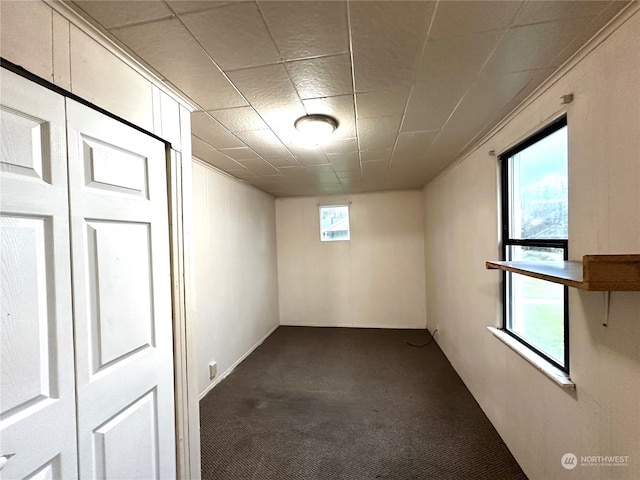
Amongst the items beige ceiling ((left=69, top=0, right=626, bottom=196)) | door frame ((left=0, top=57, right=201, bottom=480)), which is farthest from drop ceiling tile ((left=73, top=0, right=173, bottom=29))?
door frame ((left=0, top=57, right=201, bottom=480))

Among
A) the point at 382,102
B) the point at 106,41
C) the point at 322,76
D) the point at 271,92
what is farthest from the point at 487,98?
the point at 106,41

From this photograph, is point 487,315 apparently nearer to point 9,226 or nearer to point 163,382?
point 163,382

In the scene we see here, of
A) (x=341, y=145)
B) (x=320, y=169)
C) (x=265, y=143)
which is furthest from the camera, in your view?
(x=320, y=169)

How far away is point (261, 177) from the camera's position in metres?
3.44

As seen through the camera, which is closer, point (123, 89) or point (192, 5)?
point (192, 5)

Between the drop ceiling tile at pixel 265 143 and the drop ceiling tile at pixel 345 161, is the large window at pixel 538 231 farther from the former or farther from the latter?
the drop ceiling tile at pixel 265 143

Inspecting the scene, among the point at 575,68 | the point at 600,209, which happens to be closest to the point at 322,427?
the point at 600,209

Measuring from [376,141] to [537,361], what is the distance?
1.82m

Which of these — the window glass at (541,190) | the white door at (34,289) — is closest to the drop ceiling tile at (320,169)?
the window glass at (541,190)

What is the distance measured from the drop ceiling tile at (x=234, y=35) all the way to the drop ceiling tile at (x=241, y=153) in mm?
1171

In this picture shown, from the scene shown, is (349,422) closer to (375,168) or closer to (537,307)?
(537,307)

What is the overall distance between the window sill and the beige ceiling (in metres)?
1.49

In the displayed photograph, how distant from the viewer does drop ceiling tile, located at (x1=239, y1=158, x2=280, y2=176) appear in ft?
8.97

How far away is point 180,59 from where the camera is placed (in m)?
1.17
